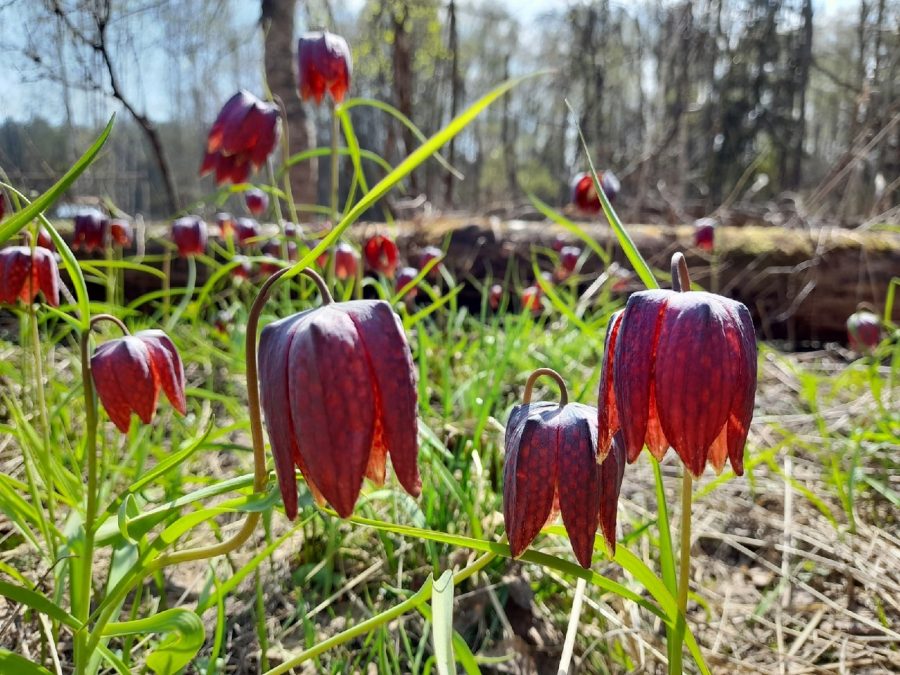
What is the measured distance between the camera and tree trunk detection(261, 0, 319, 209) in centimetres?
420

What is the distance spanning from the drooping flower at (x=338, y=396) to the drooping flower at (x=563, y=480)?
0.11m

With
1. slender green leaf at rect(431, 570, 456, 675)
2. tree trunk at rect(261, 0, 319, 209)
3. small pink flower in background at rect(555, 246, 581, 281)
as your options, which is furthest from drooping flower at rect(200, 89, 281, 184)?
tree trunk at rect(261, 0, 319, 209)

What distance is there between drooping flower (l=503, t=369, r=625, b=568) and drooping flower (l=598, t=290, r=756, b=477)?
0.17ft

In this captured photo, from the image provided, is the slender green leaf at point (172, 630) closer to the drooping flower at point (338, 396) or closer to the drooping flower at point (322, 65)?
the drooping flower at point (338, 396)

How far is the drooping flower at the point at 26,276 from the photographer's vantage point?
0.95 m

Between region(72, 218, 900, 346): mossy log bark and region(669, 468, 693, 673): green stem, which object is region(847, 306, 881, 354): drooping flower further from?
region(669, 468, 693, 673): green stem

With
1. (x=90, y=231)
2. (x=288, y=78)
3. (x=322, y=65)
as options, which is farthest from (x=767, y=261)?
(x=288, y=78)

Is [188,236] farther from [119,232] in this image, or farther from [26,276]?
[26,276]

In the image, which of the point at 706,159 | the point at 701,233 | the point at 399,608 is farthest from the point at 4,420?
the point at 706,159

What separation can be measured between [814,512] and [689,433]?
98cm

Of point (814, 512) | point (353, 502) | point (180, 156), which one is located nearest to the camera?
point (353, 502)

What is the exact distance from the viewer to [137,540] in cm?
57

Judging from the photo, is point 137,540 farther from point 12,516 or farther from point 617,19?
point 617,19

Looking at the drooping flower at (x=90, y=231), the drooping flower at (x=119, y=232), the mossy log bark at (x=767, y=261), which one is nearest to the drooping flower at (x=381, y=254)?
the drooping flower at (x=90, y=231)
